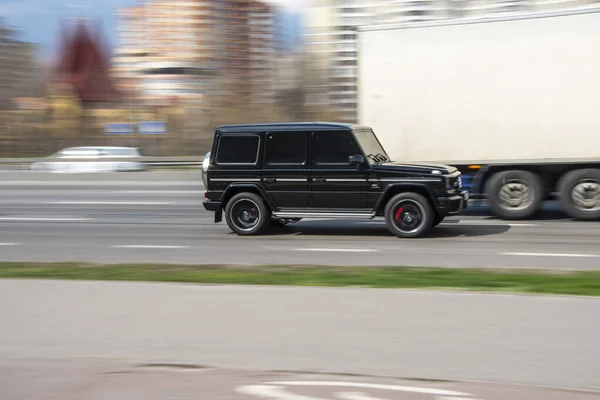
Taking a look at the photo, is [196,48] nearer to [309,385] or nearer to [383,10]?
[383,10]

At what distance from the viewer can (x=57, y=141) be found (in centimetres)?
6675

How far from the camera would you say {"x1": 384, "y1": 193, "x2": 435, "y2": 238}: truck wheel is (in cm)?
1288

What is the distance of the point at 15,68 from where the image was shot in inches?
4478

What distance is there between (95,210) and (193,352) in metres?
14.7

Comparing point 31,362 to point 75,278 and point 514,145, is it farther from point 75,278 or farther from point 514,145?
A: point 514,145

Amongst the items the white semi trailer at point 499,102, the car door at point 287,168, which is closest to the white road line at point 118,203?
the white semi trailer at point 499,102

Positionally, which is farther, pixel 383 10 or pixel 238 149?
pixel 383 10

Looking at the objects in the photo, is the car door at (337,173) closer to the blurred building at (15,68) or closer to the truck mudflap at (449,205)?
the truck mudflap at (449,205)

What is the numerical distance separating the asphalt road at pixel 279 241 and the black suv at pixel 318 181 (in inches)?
16.8

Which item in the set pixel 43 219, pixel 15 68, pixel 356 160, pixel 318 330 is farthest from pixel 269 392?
pixel 15 68

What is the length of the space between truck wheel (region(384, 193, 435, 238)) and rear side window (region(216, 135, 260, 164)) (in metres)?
2.41

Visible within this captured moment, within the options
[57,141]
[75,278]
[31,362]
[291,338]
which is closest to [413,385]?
[291,338]

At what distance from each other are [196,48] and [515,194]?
94969 mm

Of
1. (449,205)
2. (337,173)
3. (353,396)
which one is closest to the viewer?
(353,396)
